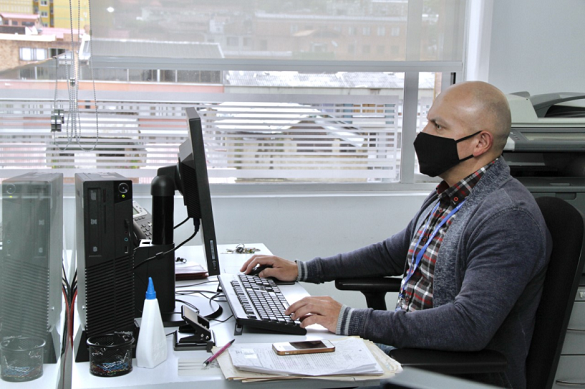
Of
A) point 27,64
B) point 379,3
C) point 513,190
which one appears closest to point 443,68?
point 379,3

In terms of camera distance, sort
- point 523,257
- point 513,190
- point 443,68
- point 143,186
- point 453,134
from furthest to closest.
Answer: point 443,68
point 143,186
point 453,134
point 513,190
point 523,257

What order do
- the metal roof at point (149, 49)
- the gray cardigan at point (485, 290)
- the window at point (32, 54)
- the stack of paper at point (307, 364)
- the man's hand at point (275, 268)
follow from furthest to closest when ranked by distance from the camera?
the metal roof at point (149, 49), the window at point (32, 54), the man's hand at point (275, 268), the gray cardigan at point (485, 290), the stack of paper at point (307, 364)

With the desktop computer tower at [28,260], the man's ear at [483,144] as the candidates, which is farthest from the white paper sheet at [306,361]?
the man's ear at [483,144]

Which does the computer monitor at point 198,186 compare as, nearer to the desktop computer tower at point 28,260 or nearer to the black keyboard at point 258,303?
the black keyboard at point 258,303

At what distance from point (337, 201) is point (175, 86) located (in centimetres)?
102

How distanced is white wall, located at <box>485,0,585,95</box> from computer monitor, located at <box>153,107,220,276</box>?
6.81 feet

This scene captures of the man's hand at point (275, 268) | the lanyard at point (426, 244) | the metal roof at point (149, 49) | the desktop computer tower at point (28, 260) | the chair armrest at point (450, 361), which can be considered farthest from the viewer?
the metal roof at point (149, 49)

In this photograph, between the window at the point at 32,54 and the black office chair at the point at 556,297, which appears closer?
the black office chair at the point at 556,297

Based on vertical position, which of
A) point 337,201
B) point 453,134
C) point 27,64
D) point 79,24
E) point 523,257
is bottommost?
point 337,201

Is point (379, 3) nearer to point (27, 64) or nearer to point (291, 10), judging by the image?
point (291, 10)

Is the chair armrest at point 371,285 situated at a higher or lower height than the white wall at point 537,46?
lower

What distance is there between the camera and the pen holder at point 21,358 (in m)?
0.67

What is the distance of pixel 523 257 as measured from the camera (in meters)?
1.28

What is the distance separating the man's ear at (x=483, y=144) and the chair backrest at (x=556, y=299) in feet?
0.91
